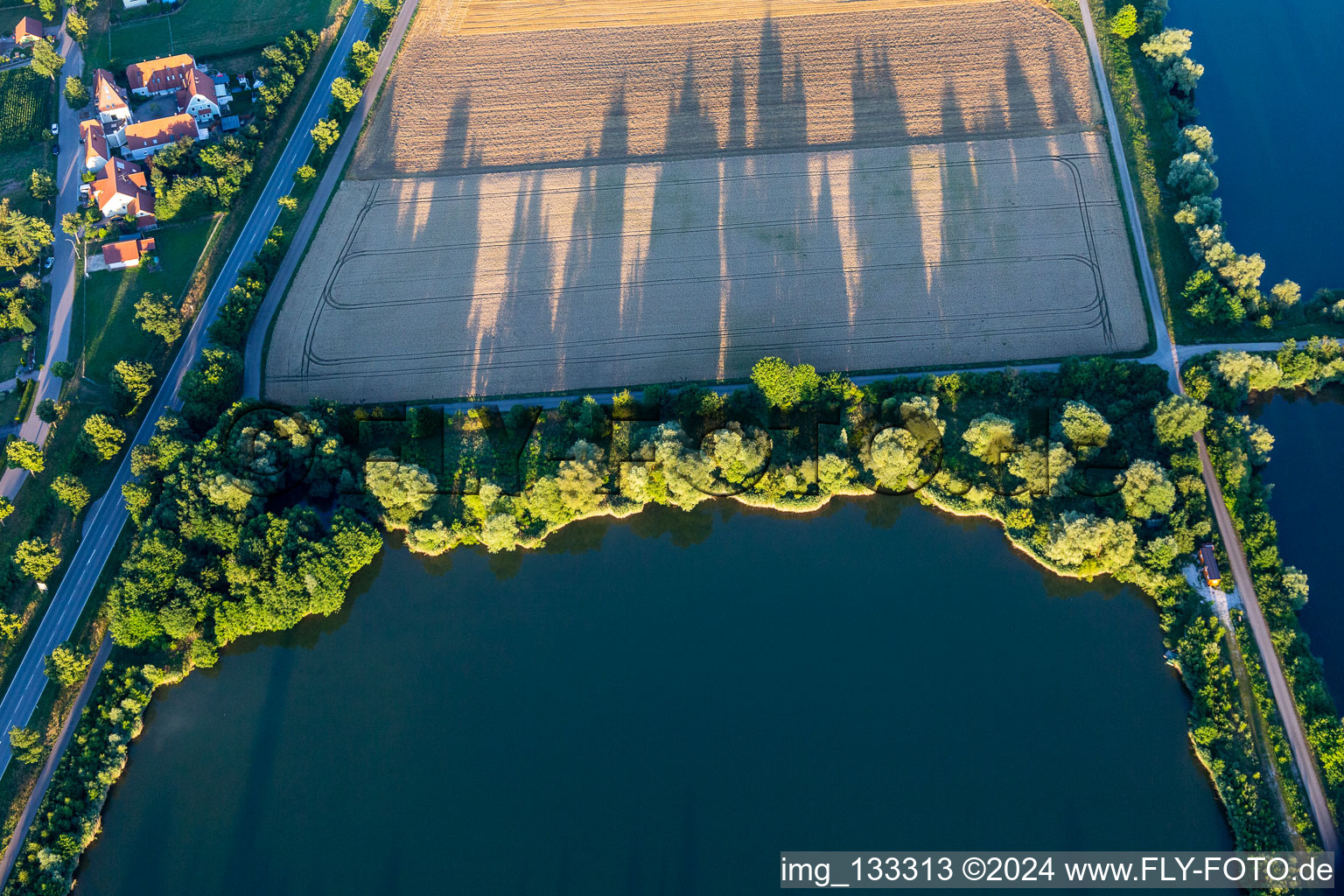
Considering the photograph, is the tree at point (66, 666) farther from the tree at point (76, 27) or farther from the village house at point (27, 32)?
the village house at point (27, 32)

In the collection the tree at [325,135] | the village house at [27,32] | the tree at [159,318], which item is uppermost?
the village house at [27,32]

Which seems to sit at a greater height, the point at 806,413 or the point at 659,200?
the point at 659,200

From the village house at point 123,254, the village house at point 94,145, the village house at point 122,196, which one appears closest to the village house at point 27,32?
the village house at point 94,145

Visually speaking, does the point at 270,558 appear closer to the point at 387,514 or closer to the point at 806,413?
the point at 387,514

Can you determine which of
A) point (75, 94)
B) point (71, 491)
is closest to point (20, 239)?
point (75, 94)

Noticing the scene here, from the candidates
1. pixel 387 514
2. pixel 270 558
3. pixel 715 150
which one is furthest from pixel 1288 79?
pixel 270 558

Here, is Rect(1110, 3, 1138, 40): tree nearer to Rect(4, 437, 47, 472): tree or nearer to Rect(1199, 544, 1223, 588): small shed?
Rect(1199, 544, 1223, 588): small shed
